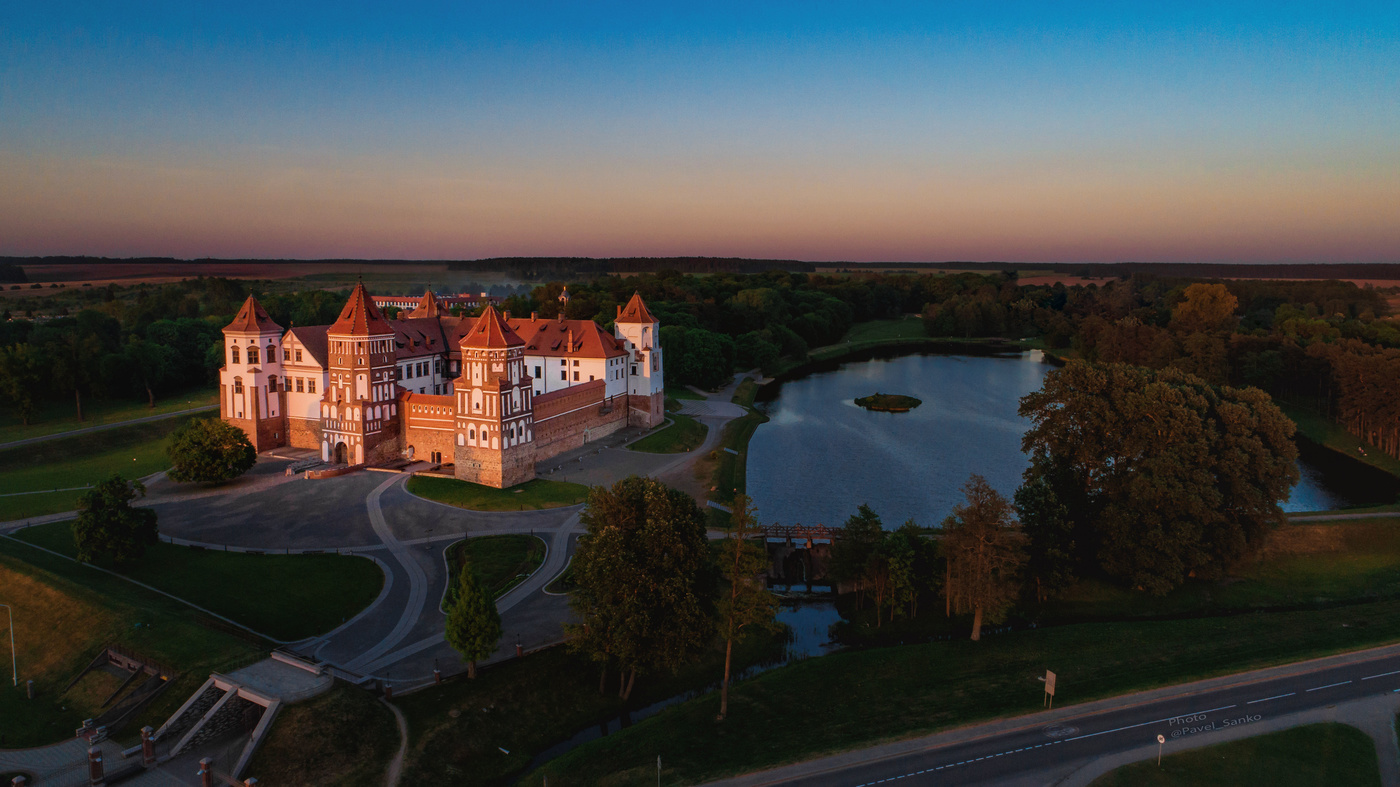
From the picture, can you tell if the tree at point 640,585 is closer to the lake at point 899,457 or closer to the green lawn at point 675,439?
the lake at point 899,457

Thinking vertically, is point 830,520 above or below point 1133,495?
below

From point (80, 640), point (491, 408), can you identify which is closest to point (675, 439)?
point (491, 408)

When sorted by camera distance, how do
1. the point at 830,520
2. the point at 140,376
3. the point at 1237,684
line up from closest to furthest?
1. the point at 1237,684
2. the point at 830,520
3. the point at 140,376

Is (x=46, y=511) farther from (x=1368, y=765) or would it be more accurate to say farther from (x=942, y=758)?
(x=1368, y=765)

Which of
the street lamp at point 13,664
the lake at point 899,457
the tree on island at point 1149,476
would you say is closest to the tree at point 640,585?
the tree on island at point 1149,476

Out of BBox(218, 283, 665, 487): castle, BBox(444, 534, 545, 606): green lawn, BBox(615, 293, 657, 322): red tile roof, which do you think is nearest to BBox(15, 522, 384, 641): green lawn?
BBox(444, 534, 545, 606): green lawn

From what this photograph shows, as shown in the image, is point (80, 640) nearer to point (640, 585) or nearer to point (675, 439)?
point (640, 585)

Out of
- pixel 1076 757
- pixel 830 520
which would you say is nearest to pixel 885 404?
pixel 830 520
